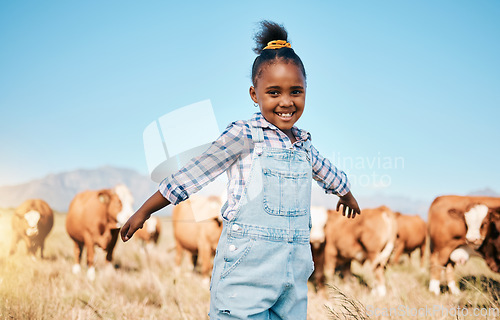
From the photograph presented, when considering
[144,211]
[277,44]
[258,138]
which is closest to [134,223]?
[144,211]

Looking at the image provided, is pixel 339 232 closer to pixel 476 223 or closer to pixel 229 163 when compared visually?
pixel 476 223

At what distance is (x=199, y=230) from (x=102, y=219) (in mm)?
1997

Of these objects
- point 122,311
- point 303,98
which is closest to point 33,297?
point 122,311

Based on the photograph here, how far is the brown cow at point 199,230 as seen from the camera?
26.6ft

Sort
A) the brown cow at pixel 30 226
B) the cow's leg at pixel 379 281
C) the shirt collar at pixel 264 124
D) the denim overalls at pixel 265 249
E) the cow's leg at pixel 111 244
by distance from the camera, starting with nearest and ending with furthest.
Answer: the denim overalls at pixel 265 249, the shirt collar at pixel 264 124, the cow's leg at pixel 379 281, the cow's leg at pixel 111 244, the brown cow at pixel 30 226

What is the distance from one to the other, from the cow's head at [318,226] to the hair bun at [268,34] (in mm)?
4844

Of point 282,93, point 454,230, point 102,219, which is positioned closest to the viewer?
point 282,93

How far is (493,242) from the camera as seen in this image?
6371 mm

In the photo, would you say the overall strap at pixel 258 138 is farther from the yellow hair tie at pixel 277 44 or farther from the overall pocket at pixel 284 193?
the yellow hair tie at pixel 277 44

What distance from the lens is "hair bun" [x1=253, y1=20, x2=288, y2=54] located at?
2938 millimetres

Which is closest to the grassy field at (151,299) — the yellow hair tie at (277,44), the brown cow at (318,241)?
the brown cow at (318,241)

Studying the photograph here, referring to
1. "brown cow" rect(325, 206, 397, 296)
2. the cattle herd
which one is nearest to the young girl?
the cattle herd

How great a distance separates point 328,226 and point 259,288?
19.4ft

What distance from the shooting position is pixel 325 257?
313 inches
